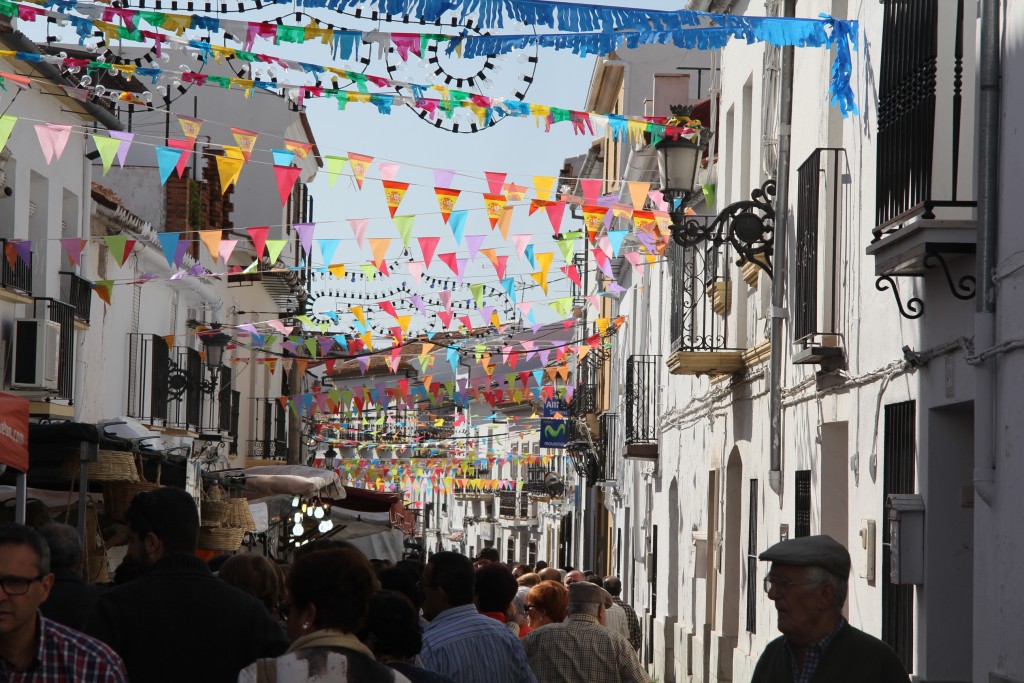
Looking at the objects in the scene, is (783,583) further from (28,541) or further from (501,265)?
(501,265)

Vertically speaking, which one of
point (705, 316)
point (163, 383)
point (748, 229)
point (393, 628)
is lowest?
point (393, 628)

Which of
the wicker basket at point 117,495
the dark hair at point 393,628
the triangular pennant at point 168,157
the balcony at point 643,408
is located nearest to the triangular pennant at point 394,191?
the triangular pennant at point 168,157

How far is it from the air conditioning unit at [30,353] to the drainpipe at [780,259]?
7.62m

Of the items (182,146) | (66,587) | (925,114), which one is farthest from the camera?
(182,146)

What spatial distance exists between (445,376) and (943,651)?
50922 mm

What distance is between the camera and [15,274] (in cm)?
1562

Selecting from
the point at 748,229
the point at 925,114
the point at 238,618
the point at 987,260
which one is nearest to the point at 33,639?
the point at 238,618

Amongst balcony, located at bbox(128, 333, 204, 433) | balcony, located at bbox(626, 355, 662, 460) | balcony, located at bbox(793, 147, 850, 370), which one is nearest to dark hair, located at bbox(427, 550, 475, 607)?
balcony, located at bbox(793, 147, 850, 370)

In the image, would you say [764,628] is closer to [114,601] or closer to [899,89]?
[899,89]

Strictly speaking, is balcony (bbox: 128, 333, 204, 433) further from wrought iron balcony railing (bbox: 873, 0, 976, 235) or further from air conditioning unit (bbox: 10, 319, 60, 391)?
wrought iron balcony railing (bbox: 873, 0, 976, 235)

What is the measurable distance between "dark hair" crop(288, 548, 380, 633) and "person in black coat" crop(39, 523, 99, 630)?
190 centimetres

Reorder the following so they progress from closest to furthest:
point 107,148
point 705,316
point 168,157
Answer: point 107,148 < point 168,157 < point 705,316

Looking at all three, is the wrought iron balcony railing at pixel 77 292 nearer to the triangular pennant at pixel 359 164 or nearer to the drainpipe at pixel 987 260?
the triangular pennant at pixel 359 164

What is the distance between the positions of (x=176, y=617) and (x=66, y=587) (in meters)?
1.56
